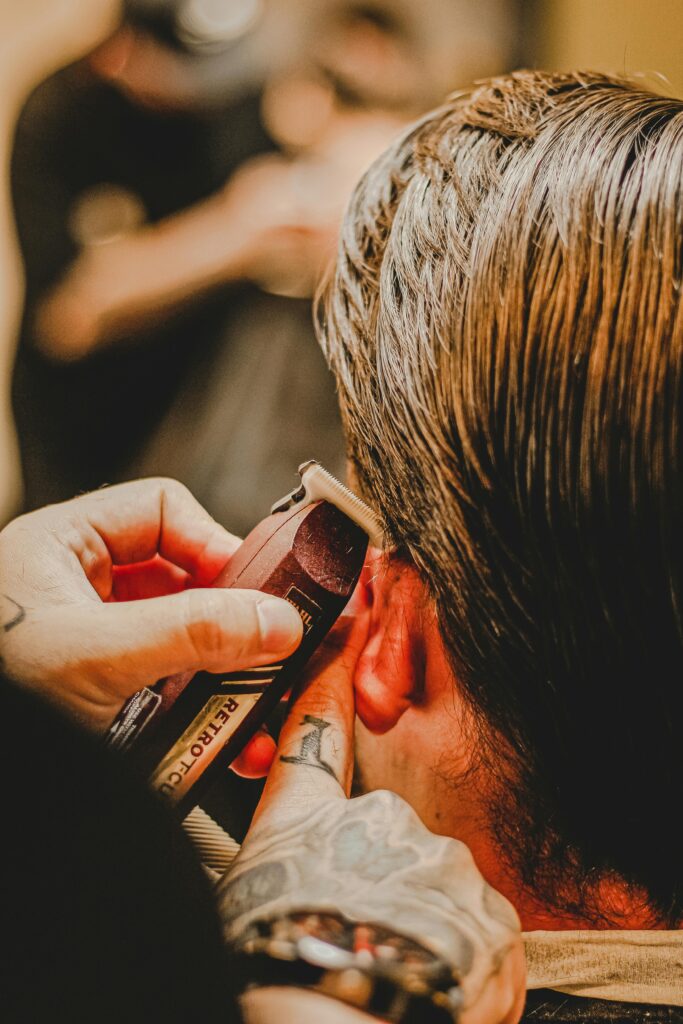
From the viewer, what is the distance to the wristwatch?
0.50m

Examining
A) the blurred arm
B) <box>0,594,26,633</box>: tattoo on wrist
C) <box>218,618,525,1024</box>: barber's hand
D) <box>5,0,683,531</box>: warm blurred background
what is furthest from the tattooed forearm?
the blurred arm

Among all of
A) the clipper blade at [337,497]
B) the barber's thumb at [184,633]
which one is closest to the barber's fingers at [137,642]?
the barber's thumb at [184,633]

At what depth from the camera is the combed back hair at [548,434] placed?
2.01ft

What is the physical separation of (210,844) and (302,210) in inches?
42.8

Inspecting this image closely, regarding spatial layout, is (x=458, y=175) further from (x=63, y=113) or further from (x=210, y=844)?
(x=63, y=113)

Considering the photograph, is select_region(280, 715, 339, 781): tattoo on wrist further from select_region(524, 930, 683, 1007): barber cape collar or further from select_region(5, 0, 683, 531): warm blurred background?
select_region(5, 0, 683, 531): warm blurred background

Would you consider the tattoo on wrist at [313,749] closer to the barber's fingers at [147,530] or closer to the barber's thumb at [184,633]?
the barber's thumb at [184,633]

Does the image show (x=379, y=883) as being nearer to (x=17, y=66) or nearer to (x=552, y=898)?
(x=552, y=898)

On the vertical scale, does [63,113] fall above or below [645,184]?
above

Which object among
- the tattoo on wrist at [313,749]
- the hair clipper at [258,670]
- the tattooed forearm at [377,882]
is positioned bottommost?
the tattoo on wrist at [313,749]

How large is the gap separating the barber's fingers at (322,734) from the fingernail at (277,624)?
0.13m

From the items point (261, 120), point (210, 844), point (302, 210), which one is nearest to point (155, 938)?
point (210, 844)

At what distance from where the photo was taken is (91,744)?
46cm

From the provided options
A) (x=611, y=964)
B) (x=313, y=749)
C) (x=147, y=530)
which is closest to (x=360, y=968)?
(x=313, y=749)
